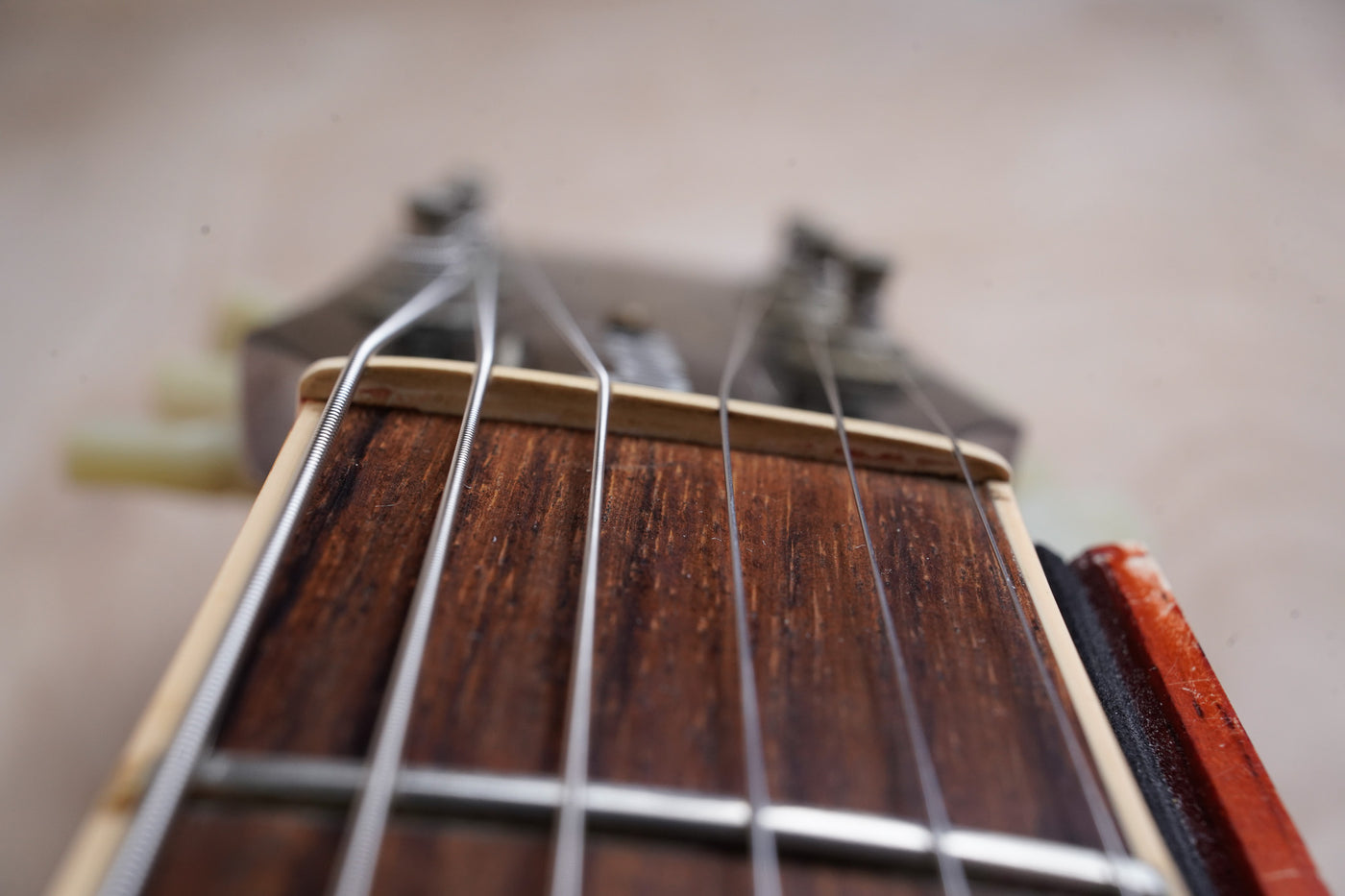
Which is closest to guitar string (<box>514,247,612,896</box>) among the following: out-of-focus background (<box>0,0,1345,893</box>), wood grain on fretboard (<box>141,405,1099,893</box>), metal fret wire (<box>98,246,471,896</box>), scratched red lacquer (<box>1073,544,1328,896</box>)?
wood grain on fretboard (<box>141,405,1099,893</box>)

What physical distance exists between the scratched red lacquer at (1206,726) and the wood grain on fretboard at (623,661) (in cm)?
10

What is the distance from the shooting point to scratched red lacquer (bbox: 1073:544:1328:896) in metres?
0.35

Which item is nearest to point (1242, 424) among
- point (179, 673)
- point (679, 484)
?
point (679, 484)

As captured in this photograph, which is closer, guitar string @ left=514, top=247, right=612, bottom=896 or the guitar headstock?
guitar string @ left=514, top=247, right=612, bottom=896

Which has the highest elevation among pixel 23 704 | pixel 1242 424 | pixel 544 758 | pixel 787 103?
pixel 787 103

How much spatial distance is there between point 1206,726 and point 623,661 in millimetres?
284

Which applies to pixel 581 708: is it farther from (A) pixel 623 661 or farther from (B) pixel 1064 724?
(B) pixel 1064 724

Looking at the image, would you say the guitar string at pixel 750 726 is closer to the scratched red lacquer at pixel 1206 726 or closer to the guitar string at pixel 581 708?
the guitar string at pixel 581 708

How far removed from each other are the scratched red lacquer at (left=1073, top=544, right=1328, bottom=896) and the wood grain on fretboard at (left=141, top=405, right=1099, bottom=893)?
96mm

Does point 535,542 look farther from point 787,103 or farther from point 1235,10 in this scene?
point 1235,10

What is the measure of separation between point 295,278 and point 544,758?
124 centimetres

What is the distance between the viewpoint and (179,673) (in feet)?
0.96

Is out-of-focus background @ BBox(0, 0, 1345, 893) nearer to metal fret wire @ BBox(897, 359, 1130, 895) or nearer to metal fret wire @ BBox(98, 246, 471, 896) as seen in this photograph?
metal fret wire @ BBox(897, 359, 1130, 895)

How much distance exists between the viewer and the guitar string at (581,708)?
27 cm
